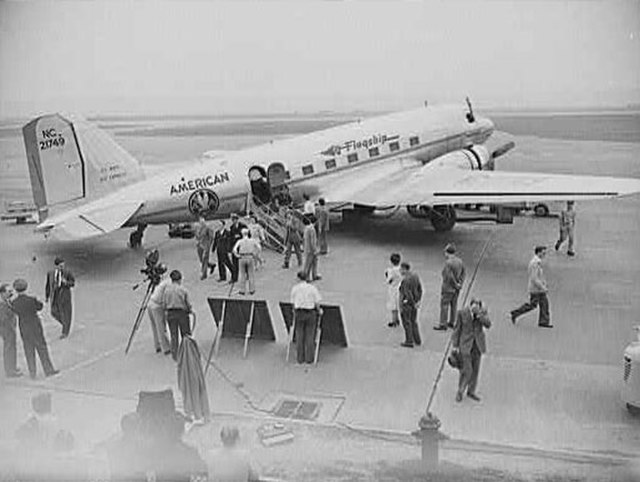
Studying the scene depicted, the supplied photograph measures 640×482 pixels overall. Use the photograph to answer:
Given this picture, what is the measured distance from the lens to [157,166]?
729 centimetres

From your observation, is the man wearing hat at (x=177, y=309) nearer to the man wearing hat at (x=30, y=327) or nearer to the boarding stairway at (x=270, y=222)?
the man wearing hat at (x=30, y=327)

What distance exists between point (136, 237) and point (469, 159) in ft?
13.4

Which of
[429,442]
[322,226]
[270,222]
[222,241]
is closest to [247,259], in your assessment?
[222,241]

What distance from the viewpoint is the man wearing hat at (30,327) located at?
5.06 metres

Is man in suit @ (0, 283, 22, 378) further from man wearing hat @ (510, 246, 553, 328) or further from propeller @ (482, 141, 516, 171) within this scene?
propeller @ (482, 141, 516, 171)

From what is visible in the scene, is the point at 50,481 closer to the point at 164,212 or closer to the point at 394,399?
the point at 394,399

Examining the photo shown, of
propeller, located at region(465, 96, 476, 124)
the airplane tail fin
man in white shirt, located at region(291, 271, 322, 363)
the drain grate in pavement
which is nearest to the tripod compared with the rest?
the airplane tail fin

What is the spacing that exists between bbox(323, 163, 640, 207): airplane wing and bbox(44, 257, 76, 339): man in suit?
106 inches

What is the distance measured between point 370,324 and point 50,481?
7.87ft

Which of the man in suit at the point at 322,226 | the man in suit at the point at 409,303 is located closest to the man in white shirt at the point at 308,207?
the man in suit at the point at 322,226

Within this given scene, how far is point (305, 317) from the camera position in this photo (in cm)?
532

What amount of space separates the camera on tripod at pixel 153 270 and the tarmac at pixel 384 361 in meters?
0.12

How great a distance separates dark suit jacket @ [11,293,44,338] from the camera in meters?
5.16

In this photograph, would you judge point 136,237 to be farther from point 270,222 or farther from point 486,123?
point 486,123
